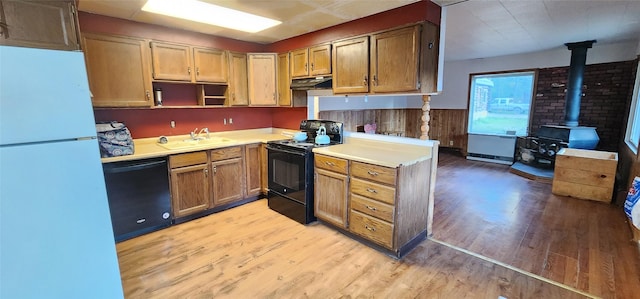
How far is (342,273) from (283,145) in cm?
166

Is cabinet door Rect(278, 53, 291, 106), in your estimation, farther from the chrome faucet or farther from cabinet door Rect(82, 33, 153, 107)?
cabinet door Rect(82, 33, 153, 107)

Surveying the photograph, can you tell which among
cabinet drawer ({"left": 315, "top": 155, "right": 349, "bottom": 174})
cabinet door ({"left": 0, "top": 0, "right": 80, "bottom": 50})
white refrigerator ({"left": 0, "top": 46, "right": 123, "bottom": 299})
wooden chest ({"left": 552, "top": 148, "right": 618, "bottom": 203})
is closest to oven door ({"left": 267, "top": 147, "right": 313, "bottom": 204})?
cabinet drawer ({"left": 315, "top": 155, "right": 349, "bottom": 174})

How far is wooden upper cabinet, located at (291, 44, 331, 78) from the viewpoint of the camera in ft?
11.5

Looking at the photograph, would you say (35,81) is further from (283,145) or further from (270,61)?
(270,61)

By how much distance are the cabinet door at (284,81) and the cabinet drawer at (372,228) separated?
2.01 meters

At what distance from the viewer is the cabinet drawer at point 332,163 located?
2826mm

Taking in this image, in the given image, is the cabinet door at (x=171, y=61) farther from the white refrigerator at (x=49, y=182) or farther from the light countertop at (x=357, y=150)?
the white refrigerator at (x=49, y=182)

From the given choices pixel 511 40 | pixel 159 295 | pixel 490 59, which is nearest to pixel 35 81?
pixel 159 295

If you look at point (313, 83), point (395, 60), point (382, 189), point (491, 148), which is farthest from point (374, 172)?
point (491, 148)

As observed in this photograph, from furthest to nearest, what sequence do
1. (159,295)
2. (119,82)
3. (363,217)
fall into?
(119,82)
(363,217)
(159,295)

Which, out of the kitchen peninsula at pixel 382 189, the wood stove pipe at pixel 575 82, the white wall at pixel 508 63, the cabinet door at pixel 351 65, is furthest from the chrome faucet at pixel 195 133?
the wood stove pipe at pixel 575 82

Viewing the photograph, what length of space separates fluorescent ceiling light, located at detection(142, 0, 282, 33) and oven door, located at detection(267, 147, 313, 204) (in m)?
1.51

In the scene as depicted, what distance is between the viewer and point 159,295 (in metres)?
2.08

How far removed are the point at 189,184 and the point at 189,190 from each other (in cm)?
7
